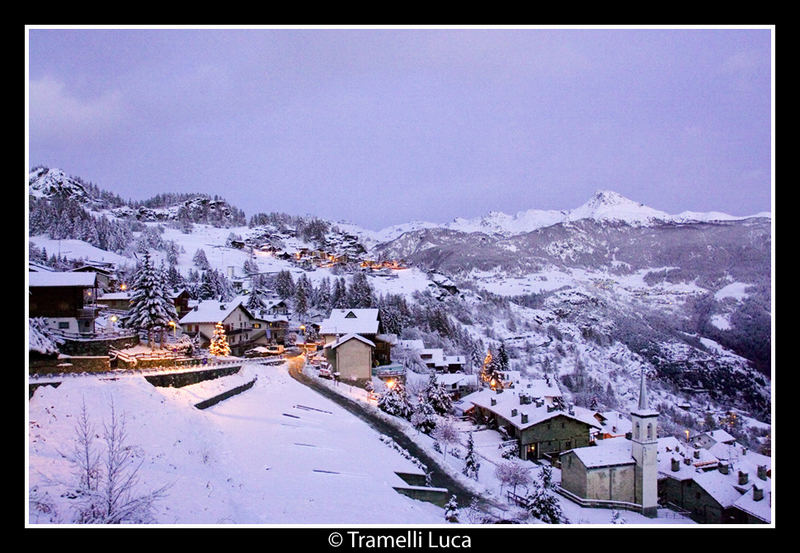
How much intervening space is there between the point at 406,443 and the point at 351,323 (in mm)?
10012

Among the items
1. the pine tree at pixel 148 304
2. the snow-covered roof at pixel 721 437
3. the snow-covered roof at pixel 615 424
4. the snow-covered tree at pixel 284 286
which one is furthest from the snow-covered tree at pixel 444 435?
the snow-covered tree at pixel 284 286

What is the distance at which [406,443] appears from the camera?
1234 centimetres

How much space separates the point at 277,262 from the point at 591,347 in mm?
33038

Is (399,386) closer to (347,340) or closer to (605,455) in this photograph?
(347,340)

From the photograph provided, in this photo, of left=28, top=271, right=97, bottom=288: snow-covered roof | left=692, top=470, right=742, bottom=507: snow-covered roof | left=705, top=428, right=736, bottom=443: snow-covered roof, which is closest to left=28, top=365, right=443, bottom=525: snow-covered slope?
left=28, top=271, right=97, bottom=288: snow-covered roof

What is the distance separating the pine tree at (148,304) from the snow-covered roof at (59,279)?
135 inches

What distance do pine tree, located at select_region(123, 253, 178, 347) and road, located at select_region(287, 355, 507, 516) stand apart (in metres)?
5.84

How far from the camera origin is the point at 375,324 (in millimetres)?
21844

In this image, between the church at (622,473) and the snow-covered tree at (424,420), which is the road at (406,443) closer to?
the snow-covered tree at (424,420)

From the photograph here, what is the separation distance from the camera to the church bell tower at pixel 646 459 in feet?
44.6

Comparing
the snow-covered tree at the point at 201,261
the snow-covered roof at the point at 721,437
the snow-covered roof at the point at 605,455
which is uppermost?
the snow-covered tree at the point at 201,261

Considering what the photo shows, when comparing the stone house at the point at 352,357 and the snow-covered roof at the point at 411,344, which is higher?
the stone house at the point at 352,357
